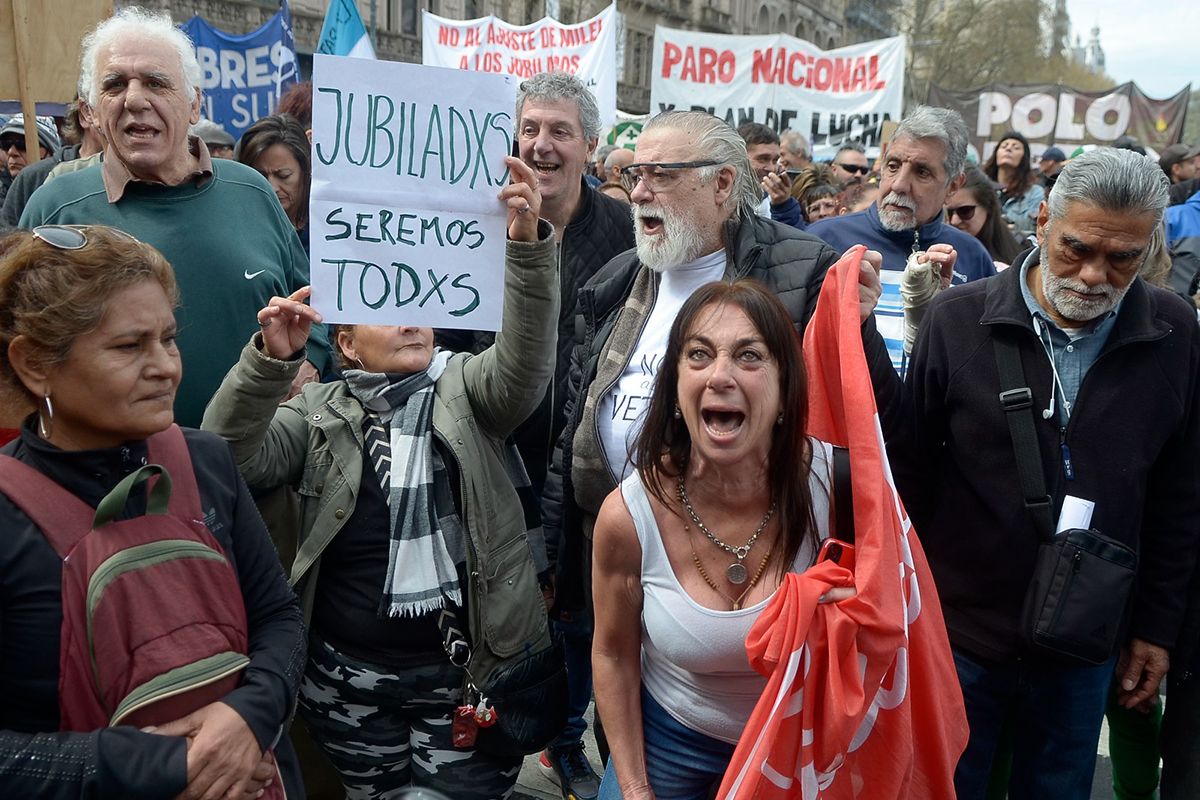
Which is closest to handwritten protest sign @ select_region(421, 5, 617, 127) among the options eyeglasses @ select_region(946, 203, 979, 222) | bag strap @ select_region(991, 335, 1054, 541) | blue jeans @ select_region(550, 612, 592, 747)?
eyeglasses @ select_region(946, 203, 979, 222)

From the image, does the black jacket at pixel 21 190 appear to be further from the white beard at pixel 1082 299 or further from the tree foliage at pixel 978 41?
the tree foliage at pixel 978 41

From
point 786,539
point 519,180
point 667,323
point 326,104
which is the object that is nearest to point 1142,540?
point 786,539

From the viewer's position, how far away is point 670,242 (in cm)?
298

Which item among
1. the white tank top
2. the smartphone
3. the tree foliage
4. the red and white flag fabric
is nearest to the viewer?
the red and white flag fabric

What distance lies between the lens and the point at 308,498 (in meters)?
2.53

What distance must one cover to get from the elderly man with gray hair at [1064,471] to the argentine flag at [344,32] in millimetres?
6489

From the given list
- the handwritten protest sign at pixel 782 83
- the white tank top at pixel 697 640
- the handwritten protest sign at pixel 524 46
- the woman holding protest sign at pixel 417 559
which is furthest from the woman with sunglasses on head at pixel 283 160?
the handwritten protest sign at pixel 782 83

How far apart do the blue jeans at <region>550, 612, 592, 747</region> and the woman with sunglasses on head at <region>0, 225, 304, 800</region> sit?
1.62 metres

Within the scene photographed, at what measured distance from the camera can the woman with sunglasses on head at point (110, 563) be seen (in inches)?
63.1

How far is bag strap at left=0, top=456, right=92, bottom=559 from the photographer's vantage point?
1.62m

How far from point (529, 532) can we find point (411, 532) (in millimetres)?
687

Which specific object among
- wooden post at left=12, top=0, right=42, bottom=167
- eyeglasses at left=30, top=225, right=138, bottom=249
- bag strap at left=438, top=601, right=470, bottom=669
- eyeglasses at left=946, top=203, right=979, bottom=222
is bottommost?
bag strap at left=438, top=601, right=470, bottom=669

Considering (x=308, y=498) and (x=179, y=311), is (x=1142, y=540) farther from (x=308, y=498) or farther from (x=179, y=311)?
(x=179, y=311)

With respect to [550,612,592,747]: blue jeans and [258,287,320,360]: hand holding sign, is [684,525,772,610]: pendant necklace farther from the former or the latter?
[550,612,592,747]: blue jeans
